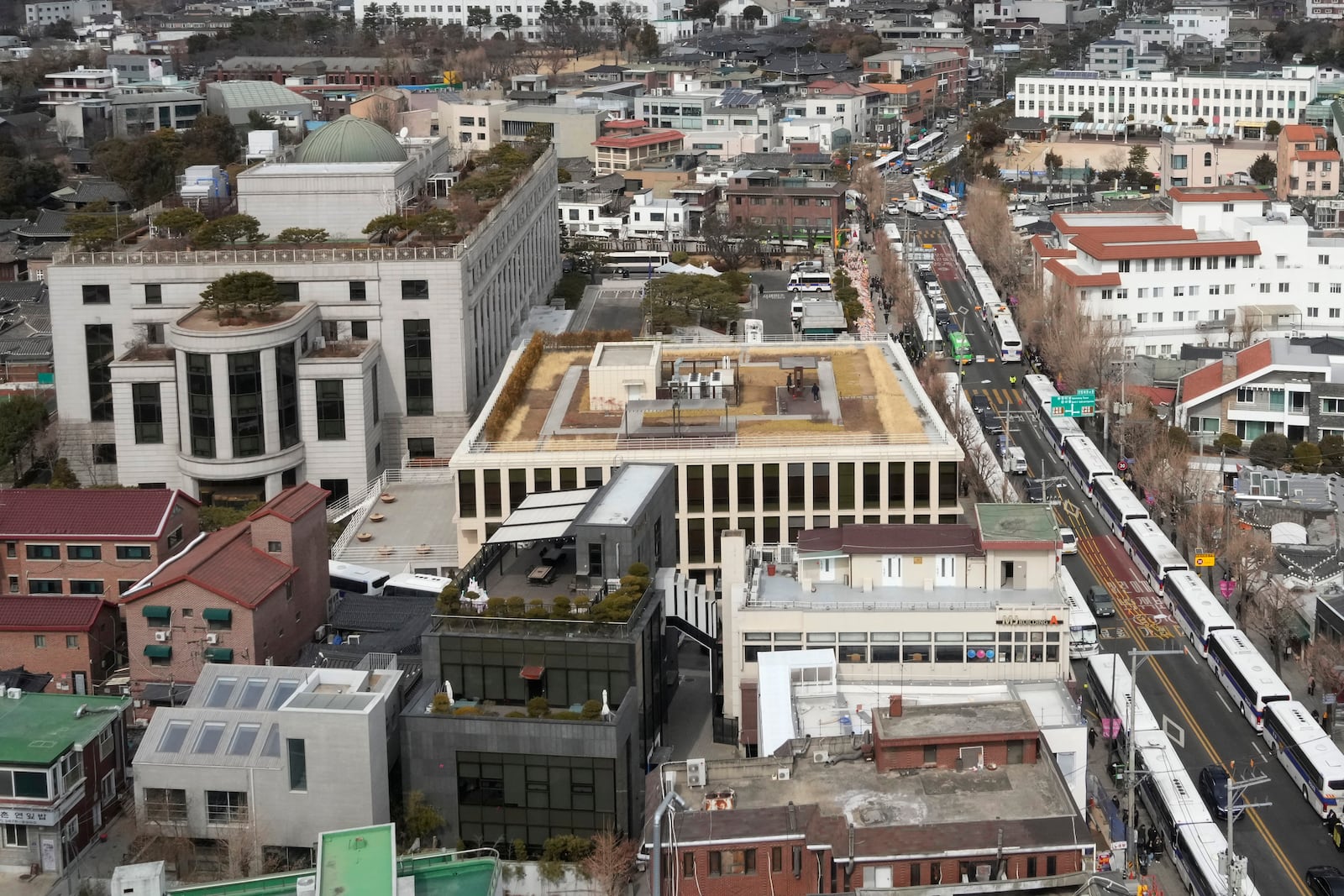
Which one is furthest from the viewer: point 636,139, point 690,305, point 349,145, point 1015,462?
point 636,139

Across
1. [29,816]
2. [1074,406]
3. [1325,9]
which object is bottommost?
[29,816]

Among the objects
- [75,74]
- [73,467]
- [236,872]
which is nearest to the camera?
[236,872]

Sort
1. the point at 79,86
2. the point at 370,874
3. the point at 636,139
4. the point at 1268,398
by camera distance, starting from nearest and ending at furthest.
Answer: the point at 370,874 → the point at 1268,398 → the point at 636,139 → the point at 79,86

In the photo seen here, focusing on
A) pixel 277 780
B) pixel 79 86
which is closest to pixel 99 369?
pixel 277 780

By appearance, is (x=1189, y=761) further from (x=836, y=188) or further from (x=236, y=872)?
(x=836, y=188)

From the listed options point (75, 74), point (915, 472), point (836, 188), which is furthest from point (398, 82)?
point (915, 472)

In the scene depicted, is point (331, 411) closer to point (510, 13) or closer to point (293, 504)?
point (293, 504)

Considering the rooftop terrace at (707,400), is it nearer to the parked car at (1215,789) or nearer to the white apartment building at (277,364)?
the white apartment building at (277,364)

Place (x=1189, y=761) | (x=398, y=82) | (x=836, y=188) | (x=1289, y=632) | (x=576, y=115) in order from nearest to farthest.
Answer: (x=1189, y=761) < (x=1289, y=632) < (x=836, y=188) < (x=576, y=115) < (x=398, y=82)
